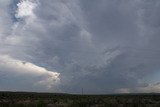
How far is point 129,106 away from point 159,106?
4.67 meters

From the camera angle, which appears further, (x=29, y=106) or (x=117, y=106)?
(x=117, y=106)

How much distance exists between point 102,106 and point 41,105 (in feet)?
30.5

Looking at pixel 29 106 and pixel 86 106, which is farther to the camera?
pixel 86 106

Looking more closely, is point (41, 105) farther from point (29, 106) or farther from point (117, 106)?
point (117, 106)


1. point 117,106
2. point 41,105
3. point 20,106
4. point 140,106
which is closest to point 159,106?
point 140,106

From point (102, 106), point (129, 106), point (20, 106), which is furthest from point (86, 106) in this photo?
point (20, 106)

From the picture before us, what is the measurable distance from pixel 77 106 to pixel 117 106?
6453mm

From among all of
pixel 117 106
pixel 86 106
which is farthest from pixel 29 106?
pixel 117 106

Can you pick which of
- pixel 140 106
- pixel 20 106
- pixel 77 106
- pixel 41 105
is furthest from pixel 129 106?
pixel 20 106

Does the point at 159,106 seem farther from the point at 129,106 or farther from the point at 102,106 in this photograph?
the point at 102,106

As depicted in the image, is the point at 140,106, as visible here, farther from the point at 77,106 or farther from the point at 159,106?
the point at 77,106

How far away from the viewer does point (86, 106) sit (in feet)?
159

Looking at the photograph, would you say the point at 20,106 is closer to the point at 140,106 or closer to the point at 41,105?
the point at 41,105

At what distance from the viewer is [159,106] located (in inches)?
1892
